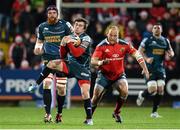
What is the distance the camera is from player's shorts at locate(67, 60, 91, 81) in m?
16.3

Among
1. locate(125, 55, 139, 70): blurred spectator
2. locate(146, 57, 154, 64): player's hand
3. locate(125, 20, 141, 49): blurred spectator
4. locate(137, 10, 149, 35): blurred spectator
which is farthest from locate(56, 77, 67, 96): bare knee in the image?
locate(137, 10, 149, 35): blurred spectator

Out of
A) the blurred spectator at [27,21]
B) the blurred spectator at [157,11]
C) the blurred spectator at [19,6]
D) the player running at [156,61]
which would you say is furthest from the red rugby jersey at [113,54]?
the blurred spectator at [19,6]

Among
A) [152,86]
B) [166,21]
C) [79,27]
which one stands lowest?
[152,86]

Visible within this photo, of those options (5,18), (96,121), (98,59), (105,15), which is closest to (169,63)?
(105,15)

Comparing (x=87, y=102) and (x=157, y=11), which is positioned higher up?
(x=157, y=11)

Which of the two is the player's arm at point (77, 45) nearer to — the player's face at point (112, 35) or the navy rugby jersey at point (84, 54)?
the navy rugby jersey at point (84, 54)

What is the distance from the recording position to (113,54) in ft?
56.1

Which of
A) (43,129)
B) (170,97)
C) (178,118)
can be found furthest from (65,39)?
(170,97)

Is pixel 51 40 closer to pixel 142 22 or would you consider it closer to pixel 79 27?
pixel 79 27

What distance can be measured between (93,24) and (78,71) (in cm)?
1097

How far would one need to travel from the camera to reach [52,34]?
55.0 ft

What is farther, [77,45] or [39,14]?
[39,14]

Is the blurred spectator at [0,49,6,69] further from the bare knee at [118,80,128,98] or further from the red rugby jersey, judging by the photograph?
the bare knee at [118,80,128,98]

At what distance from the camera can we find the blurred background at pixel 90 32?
25.5m
